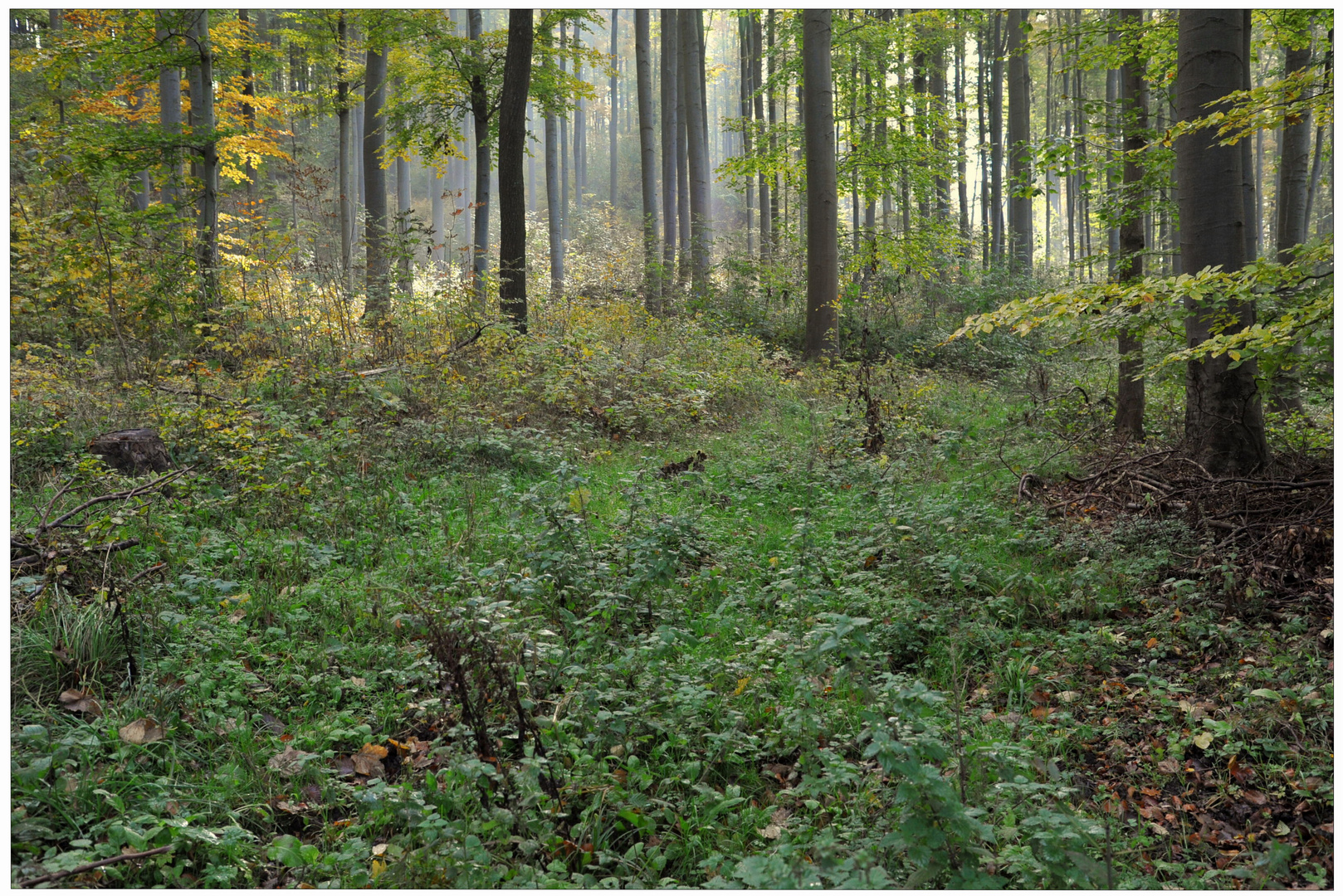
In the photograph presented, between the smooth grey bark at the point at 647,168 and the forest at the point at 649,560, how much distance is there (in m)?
4.33

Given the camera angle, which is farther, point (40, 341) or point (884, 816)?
point (40, 341)

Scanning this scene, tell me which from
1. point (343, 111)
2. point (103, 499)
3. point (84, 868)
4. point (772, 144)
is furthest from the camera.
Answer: point (772, 144)

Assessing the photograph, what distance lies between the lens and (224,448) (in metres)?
6.18

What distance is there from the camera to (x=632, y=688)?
3.60 metres

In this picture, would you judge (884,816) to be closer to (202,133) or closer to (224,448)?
(224,448)

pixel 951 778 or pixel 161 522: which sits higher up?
pixel 161 522

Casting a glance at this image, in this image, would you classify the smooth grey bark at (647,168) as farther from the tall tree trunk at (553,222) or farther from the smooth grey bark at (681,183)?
the tall tree trunk at (553,222)

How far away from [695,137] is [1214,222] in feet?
44.0

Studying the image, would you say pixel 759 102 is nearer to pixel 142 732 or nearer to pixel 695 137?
pixel 695 137

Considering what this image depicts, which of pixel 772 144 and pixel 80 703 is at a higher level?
pixel 772 144

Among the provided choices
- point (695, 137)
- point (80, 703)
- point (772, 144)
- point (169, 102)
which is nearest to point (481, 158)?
point (695, 137)

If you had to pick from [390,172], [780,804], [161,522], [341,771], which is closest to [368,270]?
[161,522]

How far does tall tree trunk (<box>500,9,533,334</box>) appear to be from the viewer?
35.0 ft

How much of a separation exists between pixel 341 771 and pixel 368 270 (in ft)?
37.1
